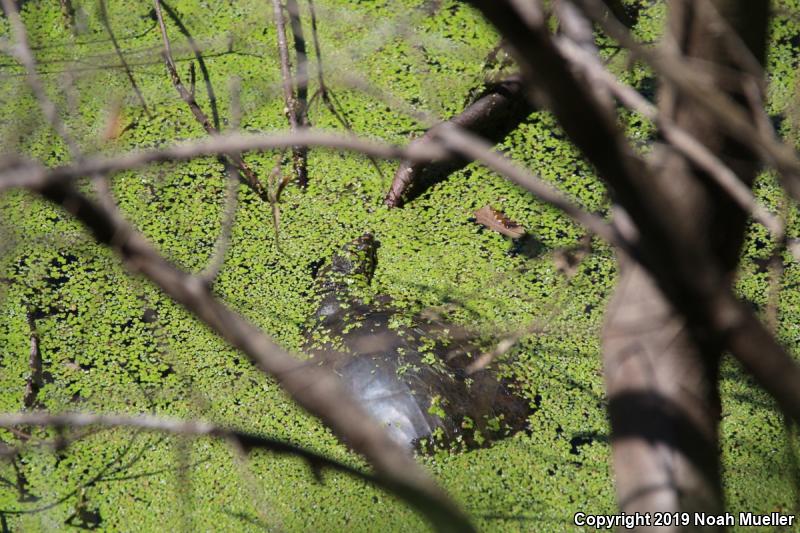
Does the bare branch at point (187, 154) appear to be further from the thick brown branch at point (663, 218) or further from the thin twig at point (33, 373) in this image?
the thin twig at point (33, 373)

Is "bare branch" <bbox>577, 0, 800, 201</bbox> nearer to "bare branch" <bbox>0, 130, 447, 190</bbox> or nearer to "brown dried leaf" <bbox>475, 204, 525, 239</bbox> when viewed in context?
"bare branch" <bbox>0, 130, 447, 190</bbox>

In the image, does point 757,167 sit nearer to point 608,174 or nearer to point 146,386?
point 608,174

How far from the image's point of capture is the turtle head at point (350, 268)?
2143 mm

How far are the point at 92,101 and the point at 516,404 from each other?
5.97ft

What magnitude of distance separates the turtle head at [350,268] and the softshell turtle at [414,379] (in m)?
0.09

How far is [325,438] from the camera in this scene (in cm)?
185

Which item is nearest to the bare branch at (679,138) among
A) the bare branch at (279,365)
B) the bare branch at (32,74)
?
the bare branch at (279,365)

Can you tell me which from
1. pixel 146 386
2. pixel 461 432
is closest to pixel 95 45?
pixel 146 386

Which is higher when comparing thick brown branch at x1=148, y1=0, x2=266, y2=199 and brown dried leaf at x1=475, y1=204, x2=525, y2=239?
thick brown branch at x1=148, y1=0, x2=266, y2=199

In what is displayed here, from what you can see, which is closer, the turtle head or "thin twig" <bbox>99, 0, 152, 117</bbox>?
the turtle head

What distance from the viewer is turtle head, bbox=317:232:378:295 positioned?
2.14 meters

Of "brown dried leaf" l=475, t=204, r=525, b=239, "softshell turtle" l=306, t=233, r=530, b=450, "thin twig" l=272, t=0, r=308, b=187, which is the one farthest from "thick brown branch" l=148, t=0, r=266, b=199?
"brown dried leaf" l=475, t=204, r=525, b=239

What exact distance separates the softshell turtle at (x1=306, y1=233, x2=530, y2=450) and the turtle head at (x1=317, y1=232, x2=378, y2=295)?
91 mm

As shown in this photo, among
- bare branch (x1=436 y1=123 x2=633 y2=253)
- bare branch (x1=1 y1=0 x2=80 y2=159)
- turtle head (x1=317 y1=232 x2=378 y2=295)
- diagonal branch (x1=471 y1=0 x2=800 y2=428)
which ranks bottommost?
diagonal branch (x1=471 y1=0 x2=800 y2=428)
